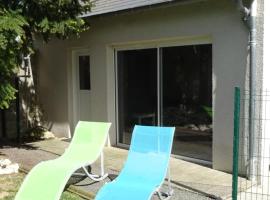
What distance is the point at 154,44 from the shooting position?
10.5m

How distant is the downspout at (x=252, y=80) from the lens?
7938 mm

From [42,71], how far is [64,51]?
1.54 metres

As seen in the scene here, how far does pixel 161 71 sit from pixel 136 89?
1082mm

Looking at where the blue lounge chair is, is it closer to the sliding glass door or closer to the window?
the sliding glass door

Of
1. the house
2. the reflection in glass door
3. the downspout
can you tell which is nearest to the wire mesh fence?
the downspout

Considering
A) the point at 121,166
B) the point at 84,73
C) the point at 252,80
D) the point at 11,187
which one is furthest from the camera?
the point at 84,73

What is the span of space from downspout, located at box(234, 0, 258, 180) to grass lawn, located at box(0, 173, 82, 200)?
3.17 metres

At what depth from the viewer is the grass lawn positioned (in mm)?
7560

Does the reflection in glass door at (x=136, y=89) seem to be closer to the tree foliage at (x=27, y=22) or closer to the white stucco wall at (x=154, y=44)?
the white stucco wall at (x=154, y=44)

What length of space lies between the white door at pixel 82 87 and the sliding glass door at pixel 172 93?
4.67 feet

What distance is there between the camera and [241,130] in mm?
Answer: 8469

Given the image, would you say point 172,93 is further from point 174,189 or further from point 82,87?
point 82,87

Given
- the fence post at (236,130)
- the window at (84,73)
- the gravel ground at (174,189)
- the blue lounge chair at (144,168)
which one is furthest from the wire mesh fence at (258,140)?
the window at (84,73)

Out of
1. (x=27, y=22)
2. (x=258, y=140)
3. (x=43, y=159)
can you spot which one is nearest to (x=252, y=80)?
(x=258, y=140)
